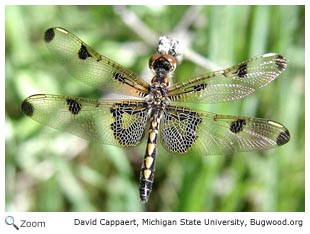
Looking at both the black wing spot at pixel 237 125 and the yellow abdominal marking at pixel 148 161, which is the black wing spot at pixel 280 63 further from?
the yellow abdominal marking at pixel 148 161

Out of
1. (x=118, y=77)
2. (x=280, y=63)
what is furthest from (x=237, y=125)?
(x=118, y=77)

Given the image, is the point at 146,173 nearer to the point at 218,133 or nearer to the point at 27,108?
the point at 218,133

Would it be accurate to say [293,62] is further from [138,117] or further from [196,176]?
[138,117]

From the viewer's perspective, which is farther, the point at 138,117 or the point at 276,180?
the point at 276,180
